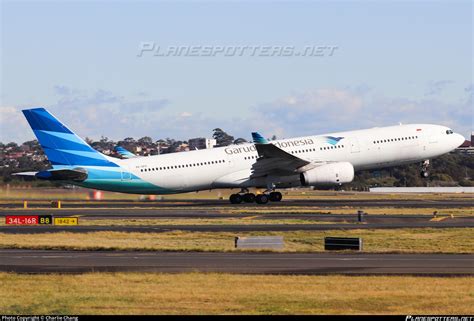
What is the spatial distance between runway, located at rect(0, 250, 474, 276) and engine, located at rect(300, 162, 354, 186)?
32.8 m

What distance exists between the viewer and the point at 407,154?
7300cm

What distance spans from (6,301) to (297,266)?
38.1ft

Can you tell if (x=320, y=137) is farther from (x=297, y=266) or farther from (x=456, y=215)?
(x=297, y=266)

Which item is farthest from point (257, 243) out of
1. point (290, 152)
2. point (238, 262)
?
point (290, 152)

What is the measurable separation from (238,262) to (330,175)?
120ft

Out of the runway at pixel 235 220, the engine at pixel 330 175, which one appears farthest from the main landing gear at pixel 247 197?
→ the engine at pixel 330 175

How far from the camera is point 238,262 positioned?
33219 millimetres

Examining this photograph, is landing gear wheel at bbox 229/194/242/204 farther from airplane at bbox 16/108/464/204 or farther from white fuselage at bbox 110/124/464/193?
white fuselage at bbox 110/124/464/193

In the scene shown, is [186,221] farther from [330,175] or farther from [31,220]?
[330,175]

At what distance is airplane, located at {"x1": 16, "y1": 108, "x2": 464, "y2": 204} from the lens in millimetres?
Result: 66938

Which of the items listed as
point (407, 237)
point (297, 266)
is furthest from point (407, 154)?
point (297, 266)

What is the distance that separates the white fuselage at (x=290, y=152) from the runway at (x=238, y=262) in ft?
102

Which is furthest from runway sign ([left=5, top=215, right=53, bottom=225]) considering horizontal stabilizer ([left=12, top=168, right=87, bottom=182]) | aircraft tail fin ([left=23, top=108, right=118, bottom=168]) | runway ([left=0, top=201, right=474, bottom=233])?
aircraft tail fin ([left=23, top=108, right=118, bottom=168])

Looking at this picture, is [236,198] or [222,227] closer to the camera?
[222,227]
